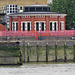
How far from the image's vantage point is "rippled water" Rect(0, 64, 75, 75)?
2781 inches

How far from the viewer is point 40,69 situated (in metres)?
74.6

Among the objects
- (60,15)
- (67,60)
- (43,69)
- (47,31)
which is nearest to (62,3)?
(60,15)

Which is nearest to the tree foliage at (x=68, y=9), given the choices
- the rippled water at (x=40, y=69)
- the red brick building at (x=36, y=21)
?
the red brick building at (x=36, y=21)

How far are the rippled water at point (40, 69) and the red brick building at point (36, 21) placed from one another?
44811mm

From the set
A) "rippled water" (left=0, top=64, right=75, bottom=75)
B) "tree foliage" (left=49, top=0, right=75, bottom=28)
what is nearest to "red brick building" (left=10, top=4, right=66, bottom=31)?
"tree foliage" (left=49, top=0, right=75, bottom=28)

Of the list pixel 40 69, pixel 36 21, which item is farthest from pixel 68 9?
pixel 40 69

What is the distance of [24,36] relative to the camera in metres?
113

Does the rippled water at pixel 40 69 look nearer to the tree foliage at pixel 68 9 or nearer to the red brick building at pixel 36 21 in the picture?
the red brick building at pixel 36 21

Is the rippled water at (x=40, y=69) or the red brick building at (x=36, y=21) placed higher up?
the red brick building at (x=36, y=21)

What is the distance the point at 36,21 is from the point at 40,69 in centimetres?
4889

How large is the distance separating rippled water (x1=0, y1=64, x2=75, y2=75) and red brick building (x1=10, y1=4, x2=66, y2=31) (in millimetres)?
44811

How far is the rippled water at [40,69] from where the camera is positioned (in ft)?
232

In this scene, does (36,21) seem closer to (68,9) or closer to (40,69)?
(68,9)

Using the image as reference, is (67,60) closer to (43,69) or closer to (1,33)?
(43,69)
